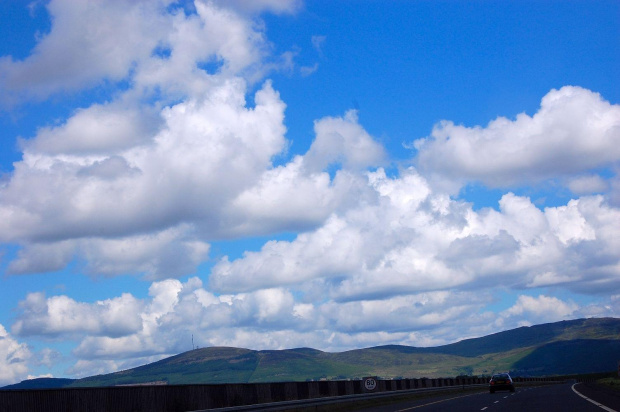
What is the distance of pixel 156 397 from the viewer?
2175 centimetres

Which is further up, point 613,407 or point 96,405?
point 96,405

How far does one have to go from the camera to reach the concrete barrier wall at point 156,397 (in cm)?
1695

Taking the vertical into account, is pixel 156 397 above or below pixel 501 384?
above

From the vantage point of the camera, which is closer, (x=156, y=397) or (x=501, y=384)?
(x=156, y=397)

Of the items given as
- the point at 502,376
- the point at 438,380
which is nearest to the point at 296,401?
the point at 502,376

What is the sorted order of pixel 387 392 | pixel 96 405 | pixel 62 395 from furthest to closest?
pixel 387 392, pixel 96 405, pixel 62 395

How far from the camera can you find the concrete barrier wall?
17.0 metres

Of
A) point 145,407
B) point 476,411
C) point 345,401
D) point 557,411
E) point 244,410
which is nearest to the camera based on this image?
point 145,407

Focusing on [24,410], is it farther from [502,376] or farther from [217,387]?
[502,376]

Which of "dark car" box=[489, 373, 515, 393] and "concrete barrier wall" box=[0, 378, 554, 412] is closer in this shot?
"concrete barrier wall" box=[0, 378, 554, 412]

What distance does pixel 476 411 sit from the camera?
94.8 ft

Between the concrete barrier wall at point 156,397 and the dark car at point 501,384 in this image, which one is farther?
the dark car at point 501,384

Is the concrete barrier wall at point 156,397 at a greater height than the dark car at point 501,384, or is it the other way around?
the concrete barrier wall at point 156,397

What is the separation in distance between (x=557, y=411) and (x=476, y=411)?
3.70m
